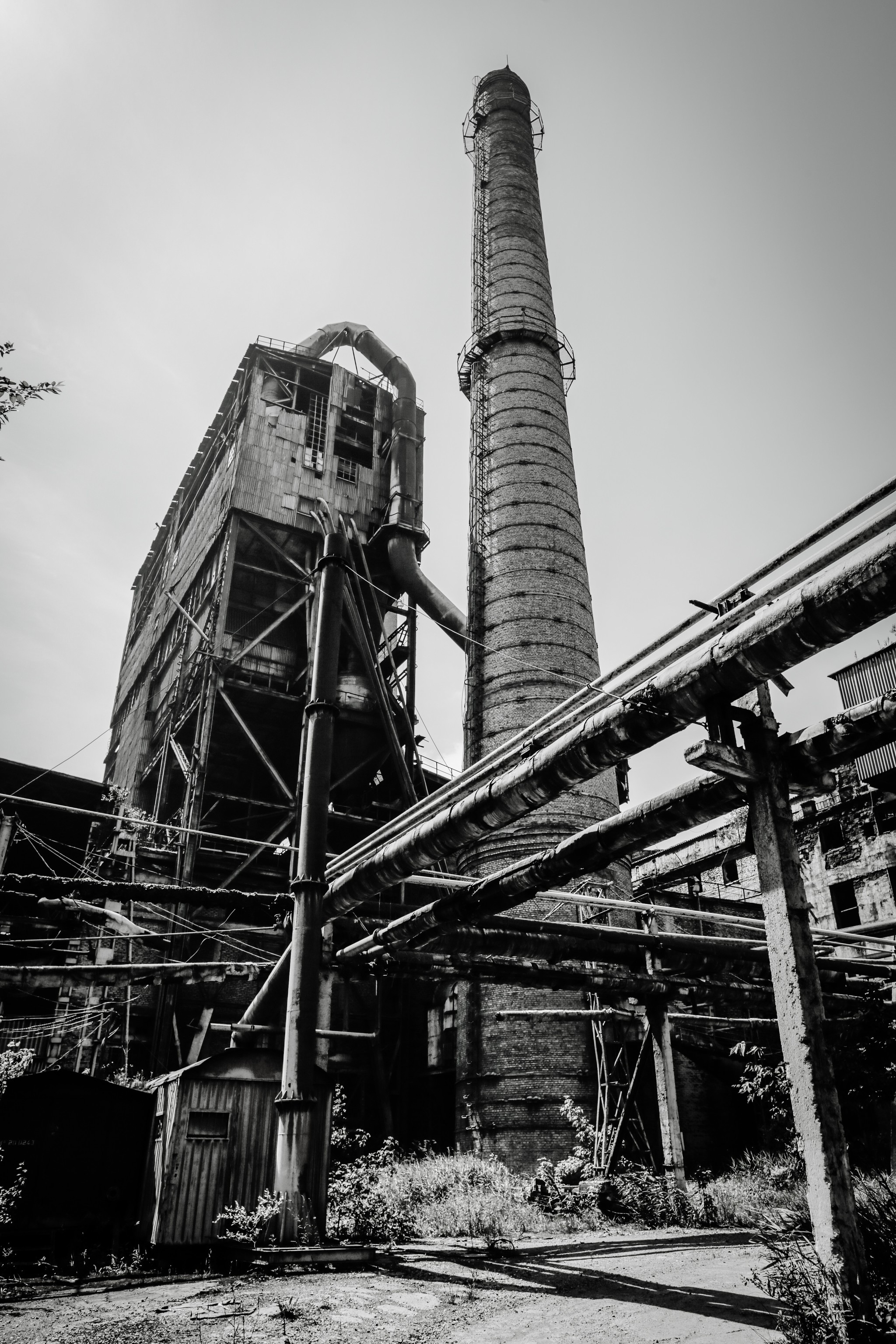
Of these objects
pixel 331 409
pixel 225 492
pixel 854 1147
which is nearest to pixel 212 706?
pixel 225 492

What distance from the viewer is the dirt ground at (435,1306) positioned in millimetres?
5121

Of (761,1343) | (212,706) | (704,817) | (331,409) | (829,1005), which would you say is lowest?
(761,1343)

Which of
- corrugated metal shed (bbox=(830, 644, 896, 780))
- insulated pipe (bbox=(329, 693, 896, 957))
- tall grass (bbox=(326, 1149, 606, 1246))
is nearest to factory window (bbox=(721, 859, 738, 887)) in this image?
corrugated metal shed (bbox=(830, 644, 896, 780))

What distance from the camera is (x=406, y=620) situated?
2398 cm

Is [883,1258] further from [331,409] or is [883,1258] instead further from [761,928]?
[331,409]

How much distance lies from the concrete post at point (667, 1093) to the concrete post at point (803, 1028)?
7782 mm

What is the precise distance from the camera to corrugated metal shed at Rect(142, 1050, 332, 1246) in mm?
8758

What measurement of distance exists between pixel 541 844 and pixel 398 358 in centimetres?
1718

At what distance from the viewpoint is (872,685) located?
2719 centimetres

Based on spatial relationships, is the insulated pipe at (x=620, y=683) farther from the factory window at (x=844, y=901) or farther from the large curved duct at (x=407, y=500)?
the factory window at (x=844, y=901)

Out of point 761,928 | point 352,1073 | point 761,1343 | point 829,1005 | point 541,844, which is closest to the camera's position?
point 761,1343

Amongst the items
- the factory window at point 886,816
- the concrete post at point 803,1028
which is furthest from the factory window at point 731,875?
the concrete post at point 803,1028

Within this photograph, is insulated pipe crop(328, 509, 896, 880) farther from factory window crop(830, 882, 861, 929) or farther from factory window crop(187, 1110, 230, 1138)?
factory window crop(830, 882, 861, 929)

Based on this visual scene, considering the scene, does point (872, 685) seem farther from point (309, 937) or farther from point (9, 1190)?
point (9, 1190)
